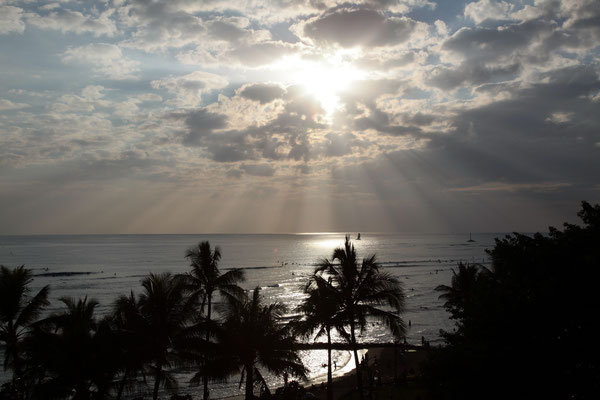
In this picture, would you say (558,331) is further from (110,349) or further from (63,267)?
(63,267)

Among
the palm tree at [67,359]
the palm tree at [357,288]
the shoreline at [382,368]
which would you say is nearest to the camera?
the palm tree at [67,359]

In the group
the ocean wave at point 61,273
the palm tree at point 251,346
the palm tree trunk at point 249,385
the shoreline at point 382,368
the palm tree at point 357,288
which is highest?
the palm tree at point 357,288

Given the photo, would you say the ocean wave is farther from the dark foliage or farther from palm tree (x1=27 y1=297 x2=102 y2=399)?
the dark foliage

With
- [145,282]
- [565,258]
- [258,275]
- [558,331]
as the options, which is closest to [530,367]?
[558,331]

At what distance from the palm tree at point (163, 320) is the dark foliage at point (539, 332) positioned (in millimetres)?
10619

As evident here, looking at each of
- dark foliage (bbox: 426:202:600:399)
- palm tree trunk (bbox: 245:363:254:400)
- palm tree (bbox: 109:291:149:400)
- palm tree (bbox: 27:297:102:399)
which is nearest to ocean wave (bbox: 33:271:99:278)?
palm tree (bbox: 109:291:149:400)

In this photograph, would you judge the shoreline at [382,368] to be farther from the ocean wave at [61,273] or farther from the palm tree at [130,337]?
the ocean wave at [61,273]

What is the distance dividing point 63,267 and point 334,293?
14104cm

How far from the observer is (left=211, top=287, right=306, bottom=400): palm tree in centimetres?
1845

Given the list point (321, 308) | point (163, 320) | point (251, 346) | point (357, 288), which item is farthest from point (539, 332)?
point (163, 320)

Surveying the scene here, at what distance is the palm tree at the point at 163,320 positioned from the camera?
17547mm

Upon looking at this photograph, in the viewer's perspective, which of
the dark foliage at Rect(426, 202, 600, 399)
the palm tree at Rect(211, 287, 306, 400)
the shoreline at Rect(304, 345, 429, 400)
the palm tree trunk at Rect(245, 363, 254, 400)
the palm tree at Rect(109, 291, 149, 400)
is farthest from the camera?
the shoreline at Rect(304, 345, 429, 400)

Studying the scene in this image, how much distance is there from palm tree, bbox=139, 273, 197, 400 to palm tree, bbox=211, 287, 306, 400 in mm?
1613

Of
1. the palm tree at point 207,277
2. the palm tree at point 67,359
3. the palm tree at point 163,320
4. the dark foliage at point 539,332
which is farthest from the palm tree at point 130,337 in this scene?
the dark foliage at point 539,332
